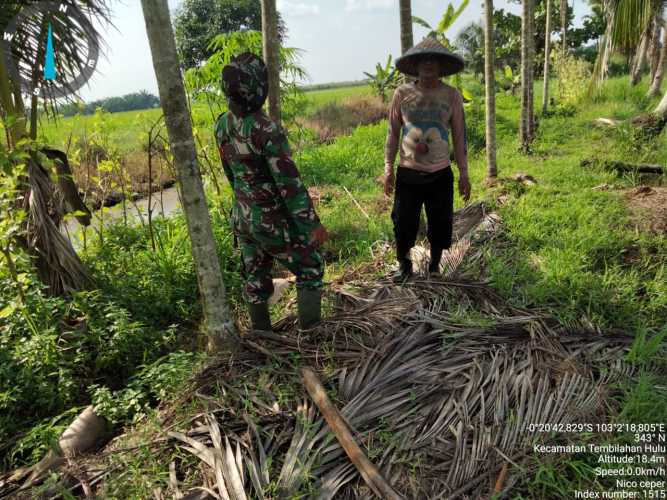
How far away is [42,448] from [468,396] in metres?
2.20

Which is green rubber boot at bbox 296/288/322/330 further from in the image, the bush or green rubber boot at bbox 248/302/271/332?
the bush

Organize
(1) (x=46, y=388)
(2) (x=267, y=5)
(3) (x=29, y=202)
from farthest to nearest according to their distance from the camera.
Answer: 1. (2) (x=267, y=5)
2. (3) (x=29, y=202)
3. (1) (x=46, y=388)

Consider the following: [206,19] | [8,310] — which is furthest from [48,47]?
[206,19]

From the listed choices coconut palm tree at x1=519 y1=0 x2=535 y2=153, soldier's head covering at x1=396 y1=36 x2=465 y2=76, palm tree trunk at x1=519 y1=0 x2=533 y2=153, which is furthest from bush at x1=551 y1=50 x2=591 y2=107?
soldier's head covering at x1=396 y1=36 x2=465 y2=76

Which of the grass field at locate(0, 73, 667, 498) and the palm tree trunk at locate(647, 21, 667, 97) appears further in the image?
the palm tree trunk at locate(647, 21, 667, 97)

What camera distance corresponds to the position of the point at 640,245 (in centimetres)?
331

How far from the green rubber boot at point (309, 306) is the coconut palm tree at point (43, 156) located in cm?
189

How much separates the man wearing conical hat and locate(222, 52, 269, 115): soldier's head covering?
1107 millimetres

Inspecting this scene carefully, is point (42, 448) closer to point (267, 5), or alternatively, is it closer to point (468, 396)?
point (468, 396)

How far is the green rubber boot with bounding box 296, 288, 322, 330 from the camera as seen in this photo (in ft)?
8.58

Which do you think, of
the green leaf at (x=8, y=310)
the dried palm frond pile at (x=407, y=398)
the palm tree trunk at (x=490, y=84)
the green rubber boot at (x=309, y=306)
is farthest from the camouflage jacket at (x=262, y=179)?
the palm tree trunk at (x=490, y=84)

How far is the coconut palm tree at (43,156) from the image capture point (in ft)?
10.6

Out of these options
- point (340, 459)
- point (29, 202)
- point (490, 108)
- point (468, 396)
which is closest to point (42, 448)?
point (340, 459)

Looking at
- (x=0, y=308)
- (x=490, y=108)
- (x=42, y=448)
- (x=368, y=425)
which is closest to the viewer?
(x=368, y=425)
